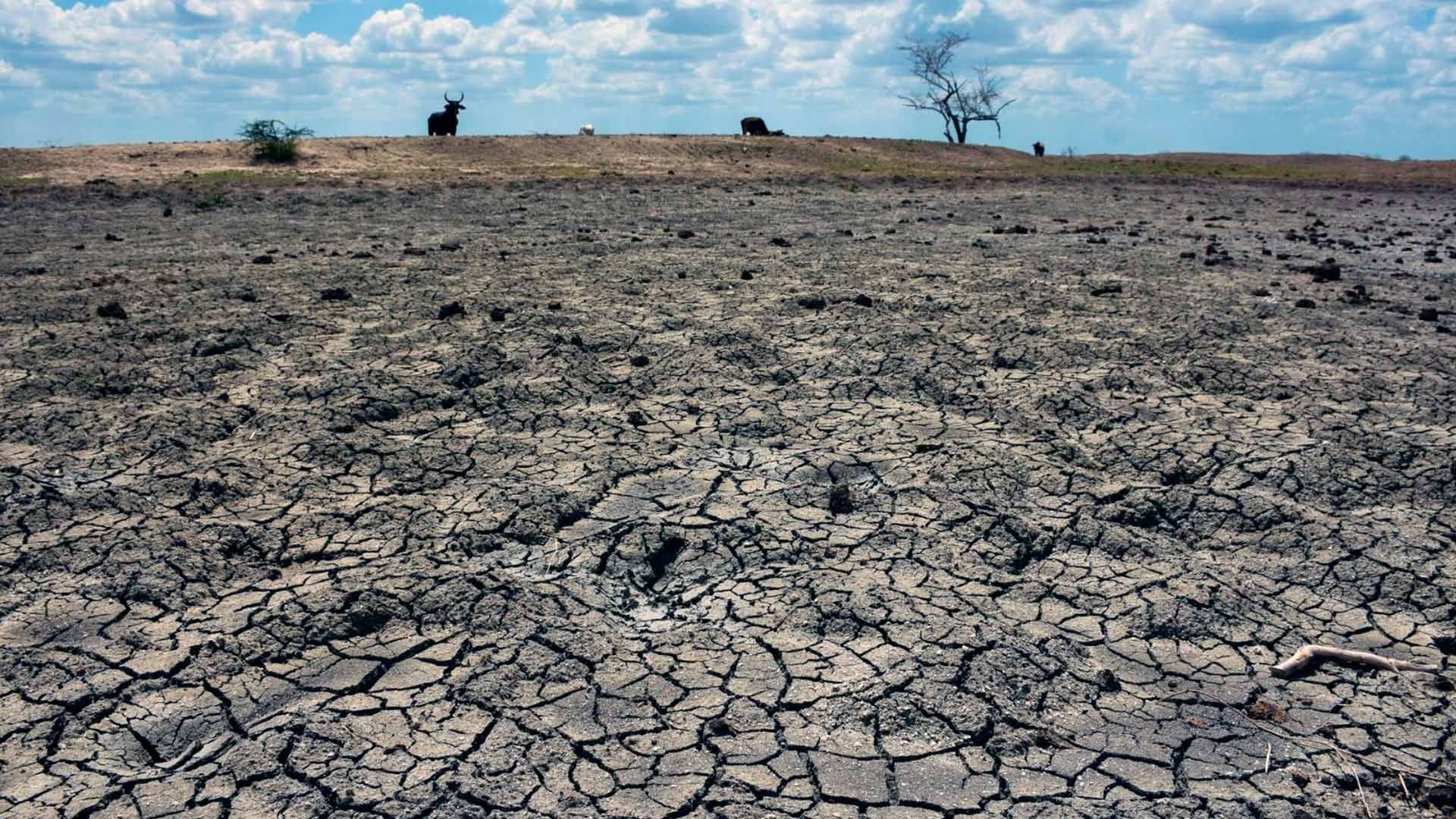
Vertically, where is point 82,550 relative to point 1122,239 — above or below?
below

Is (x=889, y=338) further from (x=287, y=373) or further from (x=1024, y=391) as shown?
(x=287, y=373)

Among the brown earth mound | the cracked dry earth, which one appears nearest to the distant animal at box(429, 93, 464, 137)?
the brown earth mound

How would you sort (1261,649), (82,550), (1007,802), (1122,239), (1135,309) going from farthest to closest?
(1122,239) → (1135,309) → (82,550) → (1261,649) → (1007,802)

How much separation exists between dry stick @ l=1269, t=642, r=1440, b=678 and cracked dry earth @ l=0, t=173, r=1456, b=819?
36mm

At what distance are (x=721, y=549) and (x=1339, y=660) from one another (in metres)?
2.26

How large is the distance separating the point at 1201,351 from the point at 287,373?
5.61 m

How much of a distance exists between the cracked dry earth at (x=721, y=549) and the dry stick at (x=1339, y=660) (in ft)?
0.12

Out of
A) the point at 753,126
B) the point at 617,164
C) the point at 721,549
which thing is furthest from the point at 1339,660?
the point at 753,126

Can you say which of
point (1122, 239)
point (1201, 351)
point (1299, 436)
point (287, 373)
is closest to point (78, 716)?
point (287, 373)

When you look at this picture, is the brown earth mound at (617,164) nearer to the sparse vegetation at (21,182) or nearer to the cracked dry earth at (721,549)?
the sparse vegetation at (21,182)

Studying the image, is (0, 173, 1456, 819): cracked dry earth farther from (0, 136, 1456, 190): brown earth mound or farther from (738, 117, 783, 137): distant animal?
(738, 117, 783, 137): distant animal

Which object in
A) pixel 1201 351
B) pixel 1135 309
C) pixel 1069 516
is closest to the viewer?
pixel 1069 516

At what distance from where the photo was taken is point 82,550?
4422 mm

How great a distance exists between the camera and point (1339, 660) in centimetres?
374
